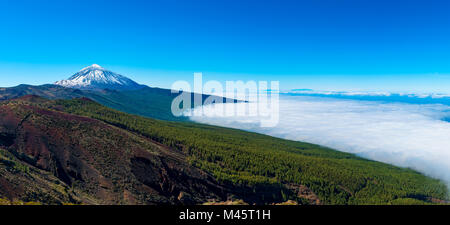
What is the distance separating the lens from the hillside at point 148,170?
4759cm

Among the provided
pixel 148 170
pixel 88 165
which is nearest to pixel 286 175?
pixel 148 170

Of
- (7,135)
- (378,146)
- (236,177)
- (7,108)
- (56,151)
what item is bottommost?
(378,146)

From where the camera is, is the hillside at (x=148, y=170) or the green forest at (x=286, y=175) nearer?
the hillside at (x=148, y=170)

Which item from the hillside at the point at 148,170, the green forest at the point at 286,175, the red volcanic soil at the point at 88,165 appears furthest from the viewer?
the green forest at the point at 286,175

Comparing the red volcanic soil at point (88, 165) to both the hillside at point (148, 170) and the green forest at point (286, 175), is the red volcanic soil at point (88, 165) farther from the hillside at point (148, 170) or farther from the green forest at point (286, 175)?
the green forest at point (286, 175)

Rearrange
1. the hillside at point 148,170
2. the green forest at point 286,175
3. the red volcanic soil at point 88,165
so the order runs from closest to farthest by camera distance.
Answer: the red volcanic soil at point 88,165
the hillside at point 148,170
the green forest at point 286,175

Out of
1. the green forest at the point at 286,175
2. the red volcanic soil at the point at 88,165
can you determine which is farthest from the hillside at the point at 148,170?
the green forest at the point at 286,175

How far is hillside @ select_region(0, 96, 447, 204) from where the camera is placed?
156 feet

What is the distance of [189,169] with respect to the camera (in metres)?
58.6

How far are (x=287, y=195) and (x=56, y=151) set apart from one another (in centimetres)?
6321

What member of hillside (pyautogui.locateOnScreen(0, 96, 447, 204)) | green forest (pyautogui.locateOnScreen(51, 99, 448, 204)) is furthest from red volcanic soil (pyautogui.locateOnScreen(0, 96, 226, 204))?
green forest (pyautogui.locateOnScreen(51, 99, 448, 204))

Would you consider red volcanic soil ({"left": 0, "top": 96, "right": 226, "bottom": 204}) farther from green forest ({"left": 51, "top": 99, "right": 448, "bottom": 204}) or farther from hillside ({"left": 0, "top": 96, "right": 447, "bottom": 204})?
green forest ({"left": 51, "top": 99, "right": 448, "bottom": 204})
